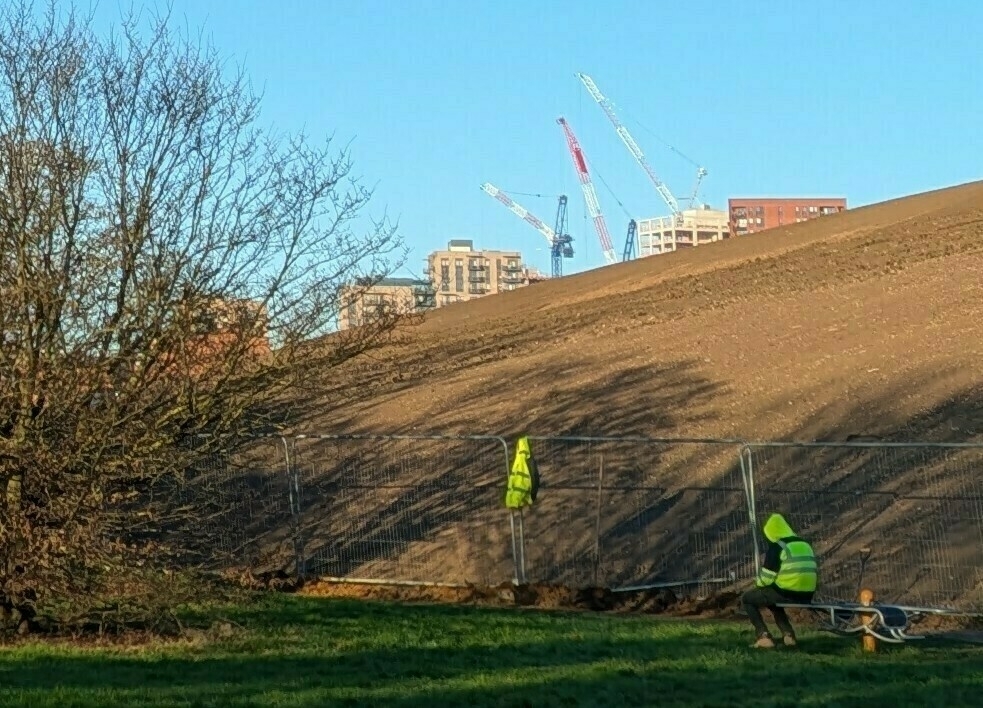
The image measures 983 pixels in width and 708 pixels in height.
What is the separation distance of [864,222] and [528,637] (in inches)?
1896

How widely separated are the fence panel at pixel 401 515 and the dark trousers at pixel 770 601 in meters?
6.29

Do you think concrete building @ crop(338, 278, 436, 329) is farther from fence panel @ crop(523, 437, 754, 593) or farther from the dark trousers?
the dark trousers

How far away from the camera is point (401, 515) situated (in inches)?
815

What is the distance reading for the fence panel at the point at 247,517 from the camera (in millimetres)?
16922

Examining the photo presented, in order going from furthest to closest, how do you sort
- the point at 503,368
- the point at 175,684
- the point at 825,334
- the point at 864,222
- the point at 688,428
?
the point at 864,222
the point at 503,368
the point at 825,334
the point at 688,428
the point at 175,684

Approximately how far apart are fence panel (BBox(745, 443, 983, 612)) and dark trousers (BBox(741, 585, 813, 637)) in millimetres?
2741

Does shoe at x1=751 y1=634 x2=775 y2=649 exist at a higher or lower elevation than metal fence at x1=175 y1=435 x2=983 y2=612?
lower

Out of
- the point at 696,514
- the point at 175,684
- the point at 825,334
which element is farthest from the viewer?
the point at 825,334

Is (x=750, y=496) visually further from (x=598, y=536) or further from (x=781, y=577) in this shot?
(x=781, y=577)

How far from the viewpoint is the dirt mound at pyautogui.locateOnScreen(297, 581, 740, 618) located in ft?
55.5

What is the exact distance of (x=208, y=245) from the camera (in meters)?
13.8

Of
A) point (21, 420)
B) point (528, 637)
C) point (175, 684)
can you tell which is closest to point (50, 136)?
point (21, 420)

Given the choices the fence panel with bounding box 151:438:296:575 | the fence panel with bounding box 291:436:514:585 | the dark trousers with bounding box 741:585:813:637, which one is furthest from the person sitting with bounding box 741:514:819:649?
the fence panel with bounding box 291:436:514:585

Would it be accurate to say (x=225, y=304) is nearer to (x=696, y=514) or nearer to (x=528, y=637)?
(x=528, y=637)
